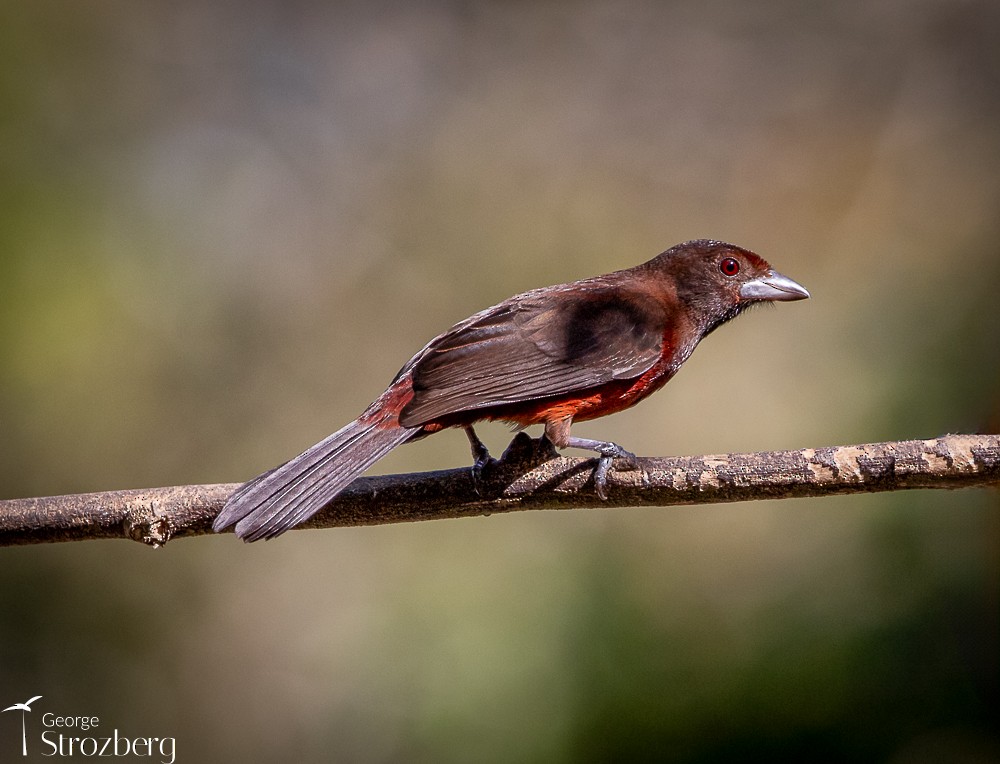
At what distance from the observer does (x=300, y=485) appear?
3.09 m

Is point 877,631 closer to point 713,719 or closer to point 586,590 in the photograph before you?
point 713,719

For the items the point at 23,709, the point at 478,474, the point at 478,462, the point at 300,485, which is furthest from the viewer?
the point at 23,709

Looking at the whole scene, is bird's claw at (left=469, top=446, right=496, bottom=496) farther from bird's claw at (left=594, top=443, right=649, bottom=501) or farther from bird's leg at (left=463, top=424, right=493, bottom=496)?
bird's claw at (left=594, top=443, right=649, bottom=501)

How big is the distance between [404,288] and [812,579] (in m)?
3.12

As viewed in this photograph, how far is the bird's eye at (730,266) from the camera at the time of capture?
171 inches

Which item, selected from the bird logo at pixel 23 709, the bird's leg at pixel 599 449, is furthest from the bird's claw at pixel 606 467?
the bird logo at pixel 23 709

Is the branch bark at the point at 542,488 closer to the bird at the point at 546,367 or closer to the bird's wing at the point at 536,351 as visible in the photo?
the bird at the point at 546,367

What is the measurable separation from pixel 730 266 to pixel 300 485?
2092 mm

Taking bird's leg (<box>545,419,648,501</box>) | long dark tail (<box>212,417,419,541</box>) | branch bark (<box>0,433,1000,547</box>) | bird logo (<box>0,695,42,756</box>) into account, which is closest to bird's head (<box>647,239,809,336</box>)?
bird's leg (<box>545,419,648,501</box>)

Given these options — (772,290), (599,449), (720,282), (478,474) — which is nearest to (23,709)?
(478,474)

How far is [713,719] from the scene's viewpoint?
4.24m

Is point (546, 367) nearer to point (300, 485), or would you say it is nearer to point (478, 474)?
point (478, 474)

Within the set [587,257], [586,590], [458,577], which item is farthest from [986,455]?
[587,257]

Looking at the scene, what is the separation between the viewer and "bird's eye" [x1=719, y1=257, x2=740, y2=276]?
4.34 m
